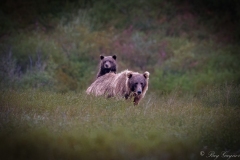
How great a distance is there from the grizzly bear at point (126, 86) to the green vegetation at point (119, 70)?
0.50 m

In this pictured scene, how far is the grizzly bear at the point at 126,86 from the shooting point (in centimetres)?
1167

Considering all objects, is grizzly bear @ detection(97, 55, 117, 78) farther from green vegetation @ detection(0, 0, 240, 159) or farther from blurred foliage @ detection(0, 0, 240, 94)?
blurred foliage @ detection(0, 0, 240, 94)

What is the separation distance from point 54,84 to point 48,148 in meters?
12.4

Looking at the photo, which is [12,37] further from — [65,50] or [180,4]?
[180,4]

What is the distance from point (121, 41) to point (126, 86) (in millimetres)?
14848

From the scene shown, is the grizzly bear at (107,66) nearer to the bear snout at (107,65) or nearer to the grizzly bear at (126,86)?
the bear snout at (107,65)

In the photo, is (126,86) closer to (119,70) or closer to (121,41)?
(119,70)

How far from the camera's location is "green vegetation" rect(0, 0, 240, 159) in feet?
28.4

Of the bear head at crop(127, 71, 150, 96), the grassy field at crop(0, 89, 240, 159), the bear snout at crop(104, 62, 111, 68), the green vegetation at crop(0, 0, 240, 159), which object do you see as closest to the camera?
the grassy field at crop(0, 89, 240, 159)

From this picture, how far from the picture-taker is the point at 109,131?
8.96 metres

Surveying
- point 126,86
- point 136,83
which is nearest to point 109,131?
point 136,83

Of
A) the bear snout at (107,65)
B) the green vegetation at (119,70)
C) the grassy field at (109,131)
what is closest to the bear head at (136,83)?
the green vegetation at (119,70)

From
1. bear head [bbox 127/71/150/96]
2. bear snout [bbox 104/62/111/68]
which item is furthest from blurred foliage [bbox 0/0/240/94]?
bear head [bbox 127/71/150/96]

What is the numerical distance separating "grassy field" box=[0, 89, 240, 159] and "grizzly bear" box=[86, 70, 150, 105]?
0.84 m
